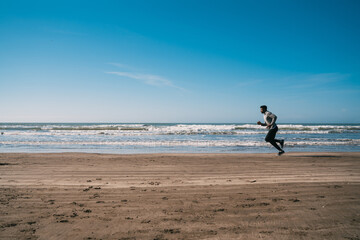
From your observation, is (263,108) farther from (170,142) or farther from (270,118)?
(170,142)

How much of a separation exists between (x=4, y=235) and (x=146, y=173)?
4010 mm

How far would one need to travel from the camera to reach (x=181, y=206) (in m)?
3.76

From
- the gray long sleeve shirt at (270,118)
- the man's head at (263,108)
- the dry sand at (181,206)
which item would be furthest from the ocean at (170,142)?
the dry sand at (181,206)

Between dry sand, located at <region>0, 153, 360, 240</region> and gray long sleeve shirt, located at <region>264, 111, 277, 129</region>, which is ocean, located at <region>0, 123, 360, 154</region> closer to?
gray long sleeve shirt, located at <region>264, 111, 277, 129</region>

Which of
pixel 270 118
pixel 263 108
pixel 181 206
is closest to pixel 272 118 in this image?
pixel 270 118

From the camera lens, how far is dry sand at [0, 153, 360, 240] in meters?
2.90

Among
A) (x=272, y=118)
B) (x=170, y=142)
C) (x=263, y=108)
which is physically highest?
(x=263, y=108)

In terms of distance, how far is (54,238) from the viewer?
2775mm

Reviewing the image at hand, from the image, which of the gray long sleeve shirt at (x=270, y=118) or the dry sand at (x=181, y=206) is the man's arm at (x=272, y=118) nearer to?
the gray long sleeve shirt at (x=270, y=118)

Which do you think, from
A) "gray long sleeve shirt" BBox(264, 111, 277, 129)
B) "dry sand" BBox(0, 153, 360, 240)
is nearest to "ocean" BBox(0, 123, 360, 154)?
"gray long sleeve shirt" BBox(264, 111, 277, 129)

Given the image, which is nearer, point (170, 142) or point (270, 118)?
point (270, 118)

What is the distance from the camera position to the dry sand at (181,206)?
2.90 meters

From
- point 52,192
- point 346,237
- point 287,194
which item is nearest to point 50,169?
point 52,192

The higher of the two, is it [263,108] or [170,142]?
[263,108]
